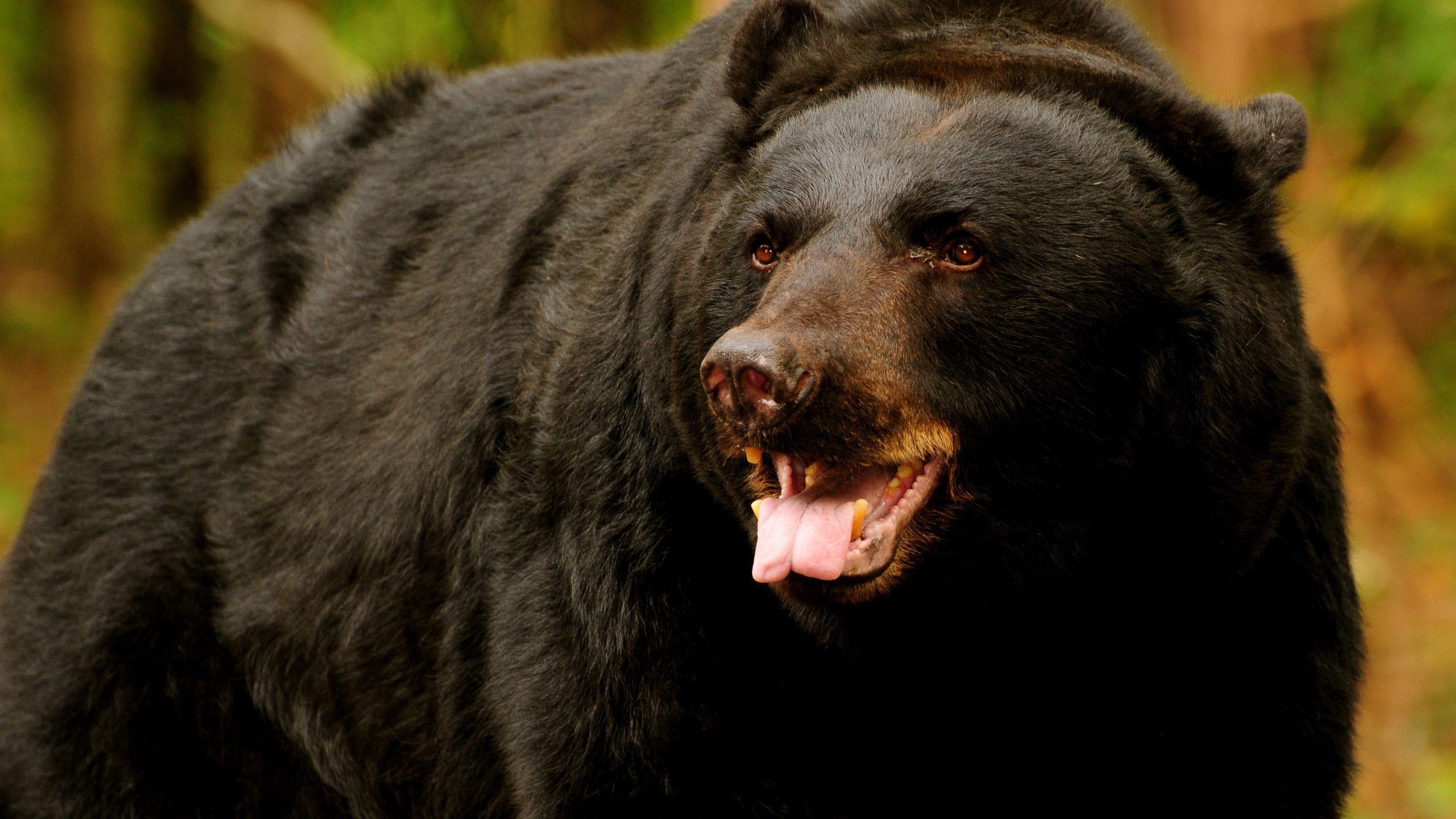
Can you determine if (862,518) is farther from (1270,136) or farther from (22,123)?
(22,123)

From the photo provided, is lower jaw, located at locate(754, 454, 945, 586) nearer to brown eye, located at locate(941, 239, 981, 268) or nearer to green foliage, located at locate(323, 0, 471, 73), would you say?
brown eye, located at locate(941, 239, 981, 268)

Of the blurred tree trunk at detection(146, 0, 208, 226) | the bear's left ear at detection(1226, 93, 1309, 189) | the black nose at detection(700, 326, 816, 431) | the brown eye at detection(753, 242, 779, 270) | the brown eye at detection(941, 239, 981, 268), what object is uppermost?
the blurred tree trunk at detection(146, 0, 208, 226)

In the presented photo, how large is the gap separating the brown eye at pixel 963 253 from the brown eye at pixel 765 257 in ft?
1.15

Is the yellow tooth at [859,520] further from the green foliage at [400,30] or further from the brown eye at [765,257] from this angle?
the green foliage at [400,30]

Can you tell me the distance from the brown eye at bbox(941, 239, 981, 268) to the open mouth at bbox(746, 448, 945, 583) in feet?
1.28

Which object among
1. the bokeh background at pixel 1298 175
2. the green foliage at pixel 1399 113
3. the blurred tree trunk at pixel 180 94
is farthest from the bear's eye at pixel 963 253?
the blurred tree trunk at pixel 180 94

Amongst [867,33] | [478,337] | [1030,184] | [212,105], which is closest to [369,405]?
[478,337]

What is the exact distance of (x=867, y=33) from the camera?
3.82m

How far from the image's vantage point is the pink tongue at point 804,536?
3.04 metres

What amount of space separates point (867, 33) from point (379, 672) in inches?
81.4

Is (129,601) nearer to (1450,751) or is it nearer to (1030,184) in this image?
(1030,184)

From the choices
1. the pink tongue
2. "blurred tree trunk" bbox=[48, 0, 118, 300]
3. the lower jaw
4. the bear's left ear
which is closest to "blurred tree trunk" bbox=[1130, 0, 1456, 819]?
the bear's left ear

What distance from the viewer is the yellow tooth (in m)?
3.12

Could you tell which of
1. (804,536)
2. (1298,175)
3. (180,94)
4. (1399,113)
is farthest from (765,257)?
(180,94)
